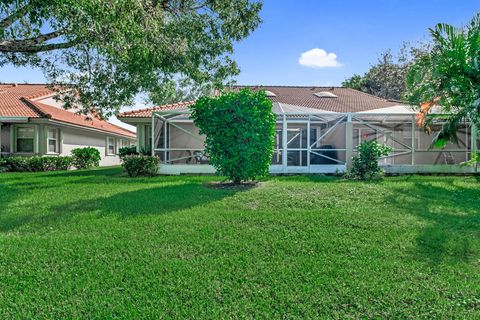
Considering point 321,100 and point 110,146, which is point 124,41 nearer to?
point 321,100

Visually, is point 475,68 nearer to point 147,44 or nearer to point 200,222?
point 200,222

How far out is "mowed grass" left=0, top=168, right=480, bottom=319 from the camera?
3430 mm

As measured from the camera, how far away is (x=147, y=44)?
8602 mm

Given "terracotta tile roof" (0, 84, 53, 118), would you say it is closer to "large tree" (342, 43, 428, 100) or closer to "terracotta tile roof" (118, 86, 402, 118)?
"terracotta tile roof" (118, 86, 402, 118)

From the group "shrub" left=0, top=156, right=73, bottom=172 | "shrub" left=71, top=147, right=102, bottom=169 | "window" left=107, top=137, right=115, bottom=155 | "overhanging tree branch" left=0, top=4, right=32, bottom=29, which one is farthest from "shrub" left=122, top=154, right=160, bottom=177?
"window" left=107, top=137, right=115, bottom=155

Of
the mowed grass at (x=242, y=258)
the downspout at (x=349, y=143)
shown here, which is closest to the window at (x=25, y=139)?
the mowed grass at (x=242, y=258)

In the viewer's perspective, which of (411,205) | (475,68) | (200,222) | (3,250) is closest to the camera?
(3,250)

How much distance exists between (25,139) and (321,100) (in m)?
18.1

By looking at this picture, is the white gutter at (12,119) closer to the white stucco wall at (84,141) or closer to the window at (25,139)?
the window at (25,139)

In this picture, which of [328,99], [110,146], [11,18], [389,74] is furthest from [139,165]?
[389,74]

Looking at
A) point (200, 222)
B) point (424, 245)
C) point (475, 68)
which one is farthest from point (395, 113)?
point (200, 222)

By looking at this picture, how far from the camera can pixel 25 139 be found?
17953 millimetres

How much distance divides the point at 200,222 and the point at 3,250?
9.97 ft

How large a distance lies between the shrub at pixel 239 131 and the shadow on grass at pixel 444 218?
356 cm
